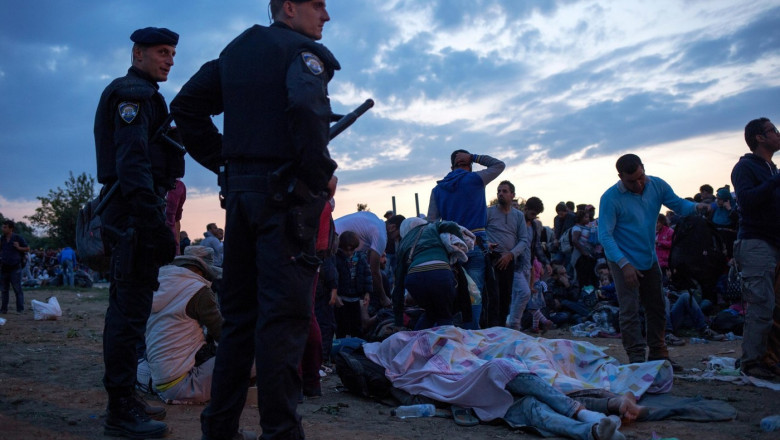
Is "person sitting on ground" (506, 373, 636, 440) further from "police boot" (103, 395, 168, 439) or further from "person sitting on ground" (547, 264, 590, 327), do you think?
"person sitting on ground" (547, 264, 590, 327)

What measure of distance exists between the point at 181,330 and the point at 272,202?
2.38 metres

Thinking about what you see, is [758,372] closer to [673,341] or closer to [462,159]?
[673,341]

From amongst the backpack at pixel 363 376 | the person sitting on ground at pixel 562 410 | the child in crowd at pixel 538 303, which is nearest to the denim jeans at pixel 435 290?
the backpack at pixel 363 376

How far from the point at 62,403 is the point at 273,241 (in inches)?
117

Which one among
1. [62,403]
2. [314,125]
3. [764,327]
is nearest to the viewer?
[314,125]

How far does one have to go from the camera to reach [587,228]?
1252cm

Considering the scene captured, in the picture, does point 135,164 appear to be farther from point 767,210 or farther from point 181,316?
point 767,210

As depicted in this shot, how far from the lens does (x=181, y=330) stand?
475 cm

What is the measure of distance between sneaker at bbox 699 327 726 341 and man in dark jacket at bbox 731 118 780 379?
10.2 feet

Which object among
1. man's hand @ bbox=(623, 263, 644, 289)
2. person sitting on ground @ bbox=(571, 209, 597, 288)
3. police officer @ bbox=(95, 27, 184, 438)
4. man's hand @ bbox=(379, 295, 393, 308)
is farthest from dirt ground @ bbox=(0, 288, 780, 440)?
person sitting on ground @ bbox=(571, 209, 597, 288)

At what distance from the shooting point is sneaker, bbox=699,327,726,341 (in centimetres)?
862

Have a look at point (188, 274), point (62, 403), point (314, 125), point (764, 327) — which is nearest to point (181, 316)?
point (188, 274)

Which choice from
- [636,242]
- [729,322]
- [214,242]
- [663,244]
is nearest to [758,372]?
[636,242]

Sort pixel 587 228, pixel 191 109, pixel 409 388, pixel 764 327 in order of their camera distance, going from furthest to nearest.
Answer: pixel 587 228 < pixel 764 327 < pixel 409 388 < pixel 191 109
